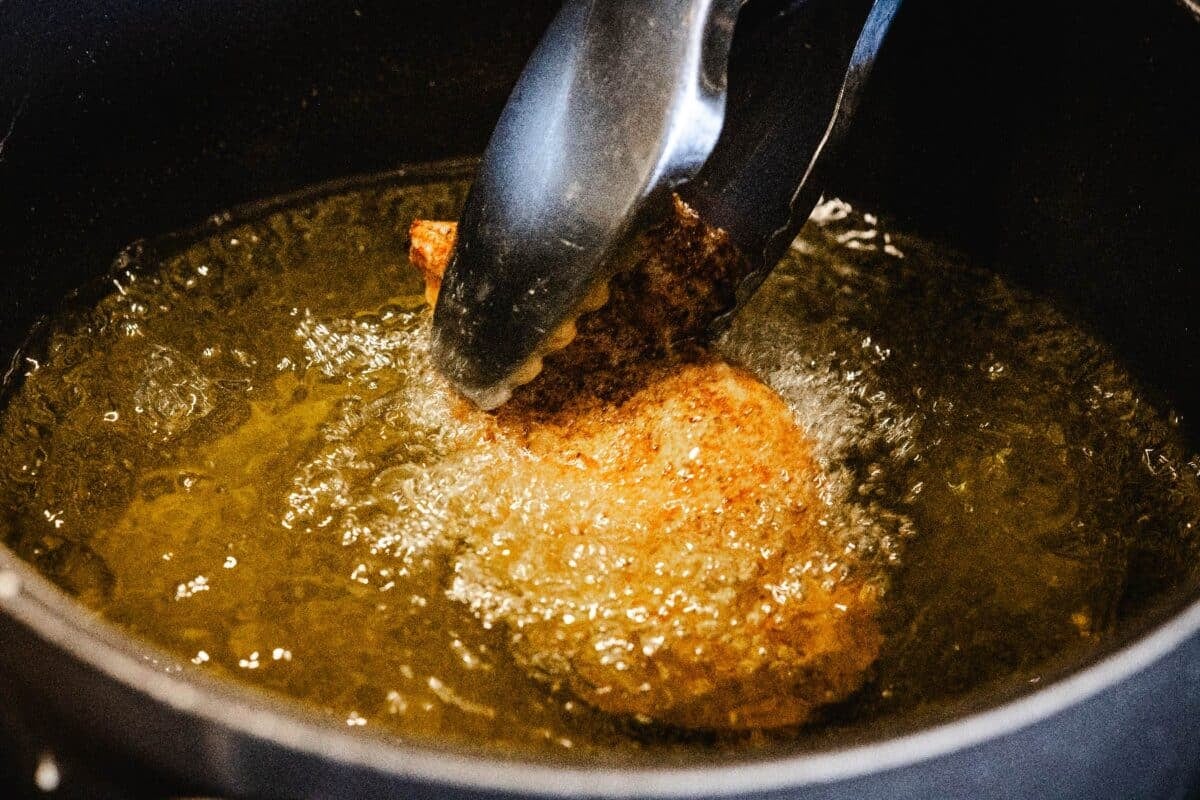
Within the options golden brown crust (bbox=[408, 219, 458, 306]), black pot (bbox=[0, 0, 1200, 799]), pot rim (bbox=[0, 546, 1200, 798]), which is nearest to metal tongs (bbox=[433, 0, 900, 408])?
golden brown crust (bbox=[408, 219, 458, 306])

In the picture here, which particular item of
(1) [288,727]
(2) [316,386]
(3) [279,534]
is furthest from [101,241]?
(1) [288,727]


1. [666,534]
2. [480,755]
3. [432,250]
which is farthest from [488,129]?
[480,755]

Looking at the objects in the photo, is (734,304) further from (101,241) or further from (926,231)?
(101,241)

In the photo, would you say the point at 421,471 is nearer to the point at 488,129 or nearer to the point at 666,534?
the point at 666,534

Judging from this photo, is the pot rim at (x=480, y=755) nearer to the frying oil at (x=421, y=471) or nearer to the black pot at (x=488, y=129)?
the black pot at (x=488, y=129)

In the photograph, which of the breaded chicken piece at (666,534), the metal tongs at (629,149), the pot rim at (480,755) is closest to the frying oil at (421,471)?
the breaded chicken piece at (666,534)

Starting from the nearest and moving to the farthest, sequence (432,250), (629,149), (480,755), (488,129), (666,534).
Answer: (480,755) → (629,149) → (666,534) → (432,250) → (488,129)
